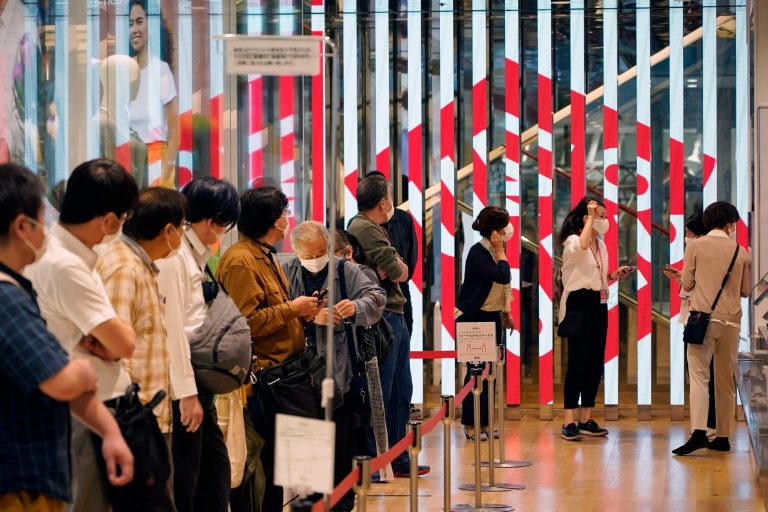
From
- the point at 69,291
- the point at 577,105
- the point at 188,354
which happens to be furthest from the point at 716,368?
the point at 69,291

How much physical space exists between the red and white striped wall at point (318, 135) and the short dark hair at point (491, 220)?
1055 mm

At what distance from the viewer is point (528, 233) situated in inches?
371

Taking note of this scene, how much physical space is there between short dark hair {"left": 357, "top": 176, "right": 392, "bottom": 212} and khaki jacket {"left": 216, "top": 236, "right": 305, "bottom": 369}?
1.78m

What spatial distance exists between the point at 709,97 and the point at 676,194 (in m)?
0.74

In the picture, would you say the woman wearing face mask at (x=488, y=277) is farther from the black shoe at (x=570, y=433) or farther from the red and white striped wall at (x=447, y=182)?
the red and white striped wall at (x=447, y=182)

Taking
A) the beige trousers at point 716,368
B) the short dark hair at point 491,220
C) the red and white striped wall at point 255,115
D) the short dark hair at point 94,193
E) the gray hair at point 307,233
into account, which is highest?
the red and white striped wall at point 255,115

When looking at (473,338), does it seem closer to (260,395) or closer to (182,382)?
(260,395)

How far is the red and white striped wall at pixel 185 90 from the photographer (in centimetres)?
552

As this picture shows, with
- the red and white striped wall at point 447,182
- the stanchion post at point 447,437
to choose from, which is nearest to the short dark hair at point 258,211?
the stanchion post at point 447,437

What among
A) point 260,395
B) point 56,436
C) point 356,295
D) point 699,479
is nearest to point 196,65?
point 356,295

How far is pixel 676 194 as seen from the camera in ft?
30.4

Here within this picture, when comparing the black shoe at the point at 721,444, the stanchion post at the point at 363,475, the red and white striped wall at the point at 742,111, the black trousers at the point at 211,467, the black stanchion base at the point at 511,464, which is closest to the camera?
the stanchion post at the point at 363,475

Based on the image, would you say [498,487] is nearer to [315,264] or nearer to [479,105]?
[315,264]

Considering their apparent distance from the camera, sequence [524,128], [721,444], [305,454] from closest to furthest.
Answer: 1. [305,454]
2. [721,444]
3. [524,128]
